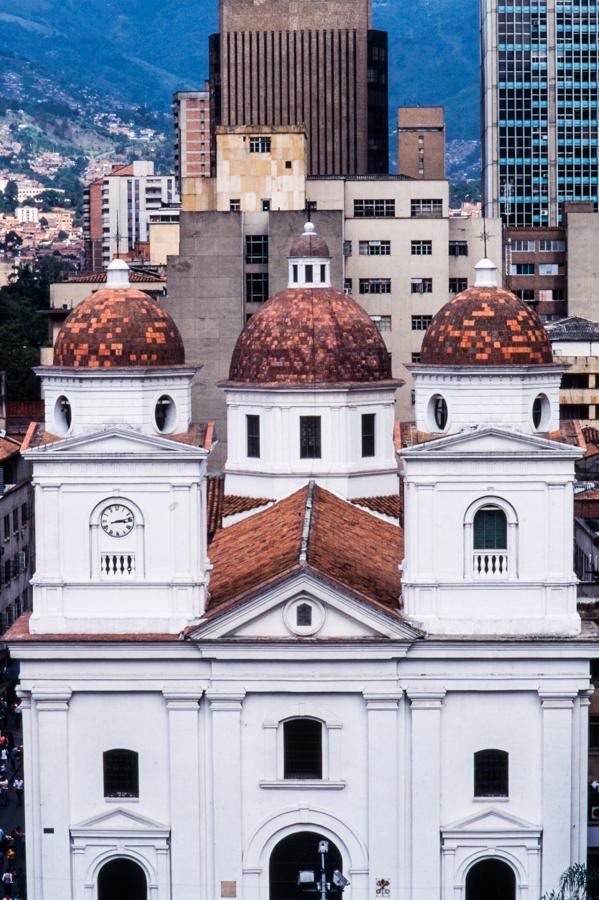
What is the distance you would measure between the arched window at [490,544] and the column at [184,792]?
304 inches

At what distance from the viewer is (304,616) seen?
53.8 metres

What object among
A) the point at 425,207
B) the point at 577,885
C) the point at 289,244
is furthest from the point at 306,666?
the point at 425,207

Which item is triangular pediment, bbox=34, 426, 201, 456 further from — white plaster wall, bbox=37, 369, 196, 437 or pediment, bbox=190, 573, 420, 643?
pediment, bbox=190, 573, 420, 643

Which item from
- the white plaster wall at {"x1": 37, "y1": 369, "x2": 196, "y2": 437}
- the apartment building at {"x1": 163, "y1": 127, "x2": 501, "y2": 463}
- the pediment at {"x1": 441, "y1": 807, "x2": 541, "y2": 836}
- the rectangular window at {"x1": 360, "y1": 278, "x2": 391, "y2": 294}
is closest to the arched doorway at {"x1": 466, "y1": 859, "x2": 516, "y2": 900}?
the pediment at {"x1": 441, "y1": 807, "x2": 541, "y2": 836}

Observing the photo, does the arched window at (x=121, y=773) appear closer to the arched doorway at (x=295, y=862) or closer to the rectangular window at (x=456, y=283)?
the arched doorway at (x=295, y=862)

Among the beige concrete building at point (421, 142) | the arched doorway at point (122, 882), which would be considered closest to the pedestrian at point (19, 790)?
the arched doorway at point (122, 882)

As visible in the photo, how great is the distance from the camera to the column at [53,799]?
5453 cm

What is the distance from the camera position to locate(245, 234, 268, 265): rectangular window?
102m

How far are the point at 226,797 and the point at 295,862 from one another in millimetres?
2403

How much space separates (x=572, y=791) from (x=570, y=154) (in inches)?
5190

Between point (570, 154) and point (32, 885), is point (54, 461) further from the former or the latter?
point (570, 154)

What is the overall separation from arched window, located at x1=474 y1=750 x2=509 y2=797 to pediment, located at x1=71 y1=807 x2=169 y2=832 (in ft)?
25.9

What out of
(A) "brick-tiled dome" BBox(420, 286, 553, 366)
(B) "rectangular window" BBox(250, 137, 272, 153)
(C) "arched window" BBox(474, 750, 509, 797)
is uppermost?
(B) "rectangular window" BBox(250, 137, 272, 153)

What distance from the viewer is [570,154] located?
181m
